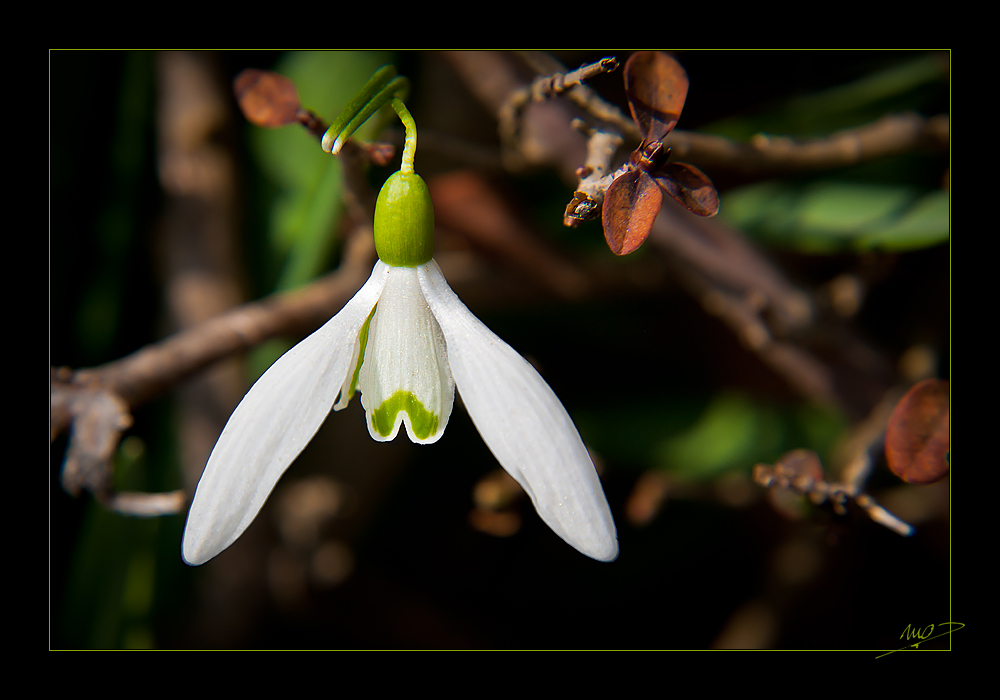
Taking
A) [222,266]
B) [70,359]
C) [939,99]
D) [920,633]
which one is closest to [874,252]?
[939,99]

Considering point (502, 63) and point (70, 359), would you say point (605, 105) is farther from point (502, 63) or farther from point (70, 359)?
point (70, 359)

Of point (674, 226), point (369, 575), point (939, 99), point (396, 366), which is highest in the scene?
point (939, 99)

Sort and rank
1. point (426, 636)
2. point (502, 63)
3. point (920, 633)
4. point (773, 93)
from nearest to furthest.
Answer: point (920, 633) < point (502, 63) < point (773, 93) < point (426, 636)
